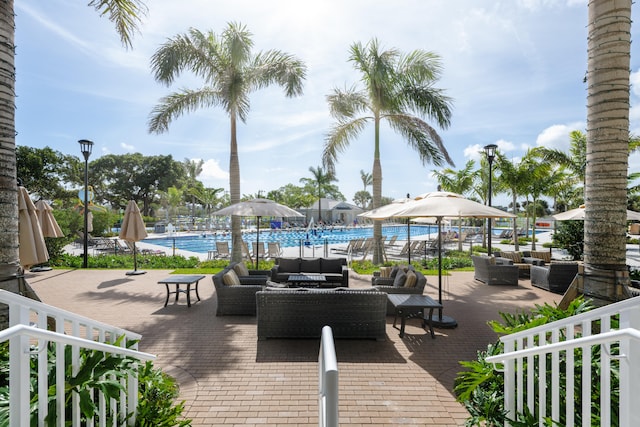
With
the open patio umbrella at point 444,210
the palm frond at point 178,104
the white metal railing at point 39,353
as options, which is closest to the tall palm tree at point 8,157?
the white metal railing at point 39,353

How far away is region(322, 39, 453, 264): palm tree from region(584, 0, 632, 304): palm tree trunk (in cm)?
780

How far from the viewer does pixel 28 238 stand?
503 cm

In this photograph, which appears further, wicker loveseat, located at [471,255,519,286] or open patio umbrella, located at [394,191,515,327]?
wicker loveseat, located at [471,255,519,286]

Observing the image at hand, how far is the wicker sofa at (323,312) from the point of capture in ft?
16.5

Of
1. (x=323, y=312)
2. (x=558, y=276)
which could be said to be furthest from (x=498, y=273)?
(x=323, y=312)

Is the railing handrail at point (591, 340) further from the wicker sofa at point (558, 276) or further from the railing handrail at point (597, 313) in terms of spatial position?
the wicker sofa at point (558, 276)

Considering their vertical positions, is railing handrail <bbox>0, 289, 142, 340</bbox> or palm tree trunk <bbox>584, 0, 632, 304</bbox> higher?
palm tree trunk <bbox>584, 0, 632, 304</bbox>

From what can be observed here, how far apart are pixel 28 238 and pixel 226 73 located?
7259 mm

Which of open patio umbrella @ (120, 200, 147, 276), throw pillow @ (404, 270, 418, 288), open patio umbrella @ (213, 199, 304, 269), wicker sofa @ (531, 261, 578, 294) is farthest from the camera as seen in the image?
open patio umbrella @ (120, 200, 147, 276)

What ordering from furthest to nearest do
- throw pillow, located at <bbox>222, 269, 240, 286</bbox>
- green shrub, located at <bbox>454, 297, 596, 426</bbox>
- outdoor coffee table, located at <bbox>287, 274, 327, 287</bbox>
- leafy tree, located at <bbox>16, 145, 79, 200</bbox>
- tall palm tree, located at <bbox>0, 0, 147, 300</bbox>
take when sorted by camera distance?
leafy tree, located at <bbox>16, 145, 79, 200</bbox>, outdoor coffee table, located at <bbox>287, 274, 327, 287</bbox>, throw pillow, located at <bbox>222, 269, 240, 286</bbox>, tall palm tree, located at <bbox>0, 0, 147, 300</bbox>, green shrub, located at <bbox>454, 297, 596, 426</bbox>

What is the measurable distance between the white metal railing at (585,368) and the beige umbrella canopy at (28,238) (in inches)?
250

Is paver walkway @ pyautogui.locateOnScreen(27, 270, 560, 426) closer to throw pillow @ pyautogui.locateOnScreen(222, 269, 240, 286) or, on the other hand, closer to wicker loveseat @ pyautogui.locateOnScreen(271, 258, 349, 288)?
throw pillow @ pyautogui.locateOnScreen(222, 269, 240, 286)

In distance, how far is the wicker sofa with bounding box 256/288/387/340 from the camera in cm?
502

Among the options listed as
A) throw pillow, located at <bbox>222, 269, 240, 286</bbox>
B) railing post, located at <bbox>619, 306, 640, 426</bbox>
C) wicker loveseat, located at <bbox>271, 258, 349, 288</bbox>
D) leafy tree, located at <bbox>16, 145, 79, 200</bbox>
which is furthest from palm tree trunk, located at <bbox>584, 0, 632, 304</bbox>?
leafy tree, located at <bbox>16, 145, 79, 200</bbox>
